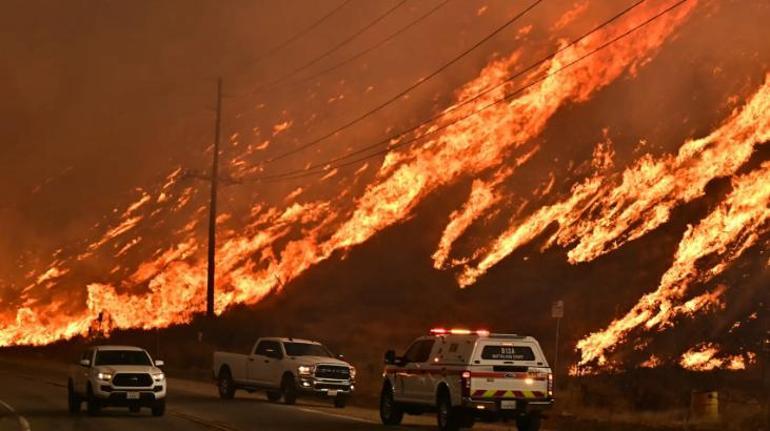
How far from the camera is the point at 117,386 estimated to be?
Answer: 88.6 ft

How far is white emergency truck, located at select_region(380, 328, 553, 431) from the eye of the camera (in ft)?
74.7

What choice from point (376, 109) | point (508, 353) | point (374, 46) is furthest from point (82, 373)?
point (374, 46)

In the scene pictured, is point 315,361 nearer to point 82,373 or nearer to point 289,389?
point 289,389

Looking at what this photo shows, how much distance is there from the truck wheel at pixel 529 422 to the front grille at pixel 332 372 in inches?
404

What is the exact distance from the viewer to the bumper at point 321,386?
32.7 m

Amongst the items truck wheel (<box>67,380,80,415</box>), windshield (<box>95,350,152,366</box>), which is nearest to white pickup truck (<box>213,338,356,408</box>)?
windshield (<box>95,350,152,366</box>)

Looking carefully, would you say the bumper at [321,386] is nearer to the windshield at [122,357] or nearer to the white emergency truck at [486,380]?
the windshield at [122,357]

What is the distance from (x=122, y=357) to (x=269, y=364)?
6496mm

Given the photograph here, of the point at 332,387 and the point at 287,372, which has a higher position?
the point at 287,372

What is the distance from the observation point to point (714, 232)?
5606 cm

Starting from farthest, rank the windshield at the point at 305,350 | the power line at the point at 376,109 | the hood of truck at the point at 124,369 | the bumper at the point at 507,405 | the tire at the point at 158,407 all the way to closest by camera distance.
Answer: the power line at the point at 376,109 < the windshield at the point at 305,350 < the hood of truck at the point at 124,369 < the tire at the point at 158,407 < the bumper at the point at 507,405

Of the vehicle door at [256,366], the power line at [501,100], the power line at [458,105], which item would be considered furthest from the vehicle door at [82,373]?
the power line at [458,105]

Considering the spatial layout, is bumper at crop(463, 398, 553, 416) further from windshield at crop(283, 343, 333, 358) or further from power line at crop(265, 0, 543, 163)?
power line at crop(265, 0, 543, 163)

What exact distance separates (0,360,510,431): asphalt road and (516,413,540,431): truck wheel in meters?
2.56
